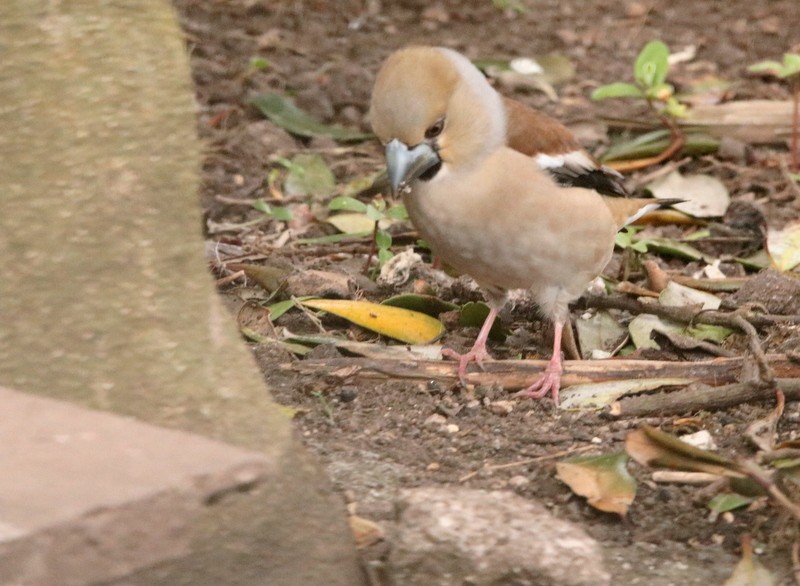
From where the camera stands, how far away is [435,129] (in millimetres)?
3436

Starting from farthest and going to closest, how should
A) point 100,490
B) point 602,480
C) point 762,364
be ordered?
point 762,364 → point 602,480 → point 100,490

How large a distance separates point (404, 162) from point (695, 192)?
2133 mm

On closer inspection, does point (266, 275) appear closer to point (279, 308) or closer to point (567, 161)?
point (279, 308)

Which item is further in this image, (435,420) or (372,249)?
(372,249)

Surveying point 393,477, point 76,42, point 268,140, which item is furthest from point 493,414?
point 268,140

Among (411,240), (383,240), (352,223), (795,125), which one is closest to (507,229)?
(383,240)

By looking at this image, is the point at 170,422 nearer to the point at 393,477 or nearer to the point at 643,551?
the point at 393,477

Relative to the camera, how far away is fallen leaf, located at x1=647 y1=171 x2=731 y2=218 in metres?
4.99

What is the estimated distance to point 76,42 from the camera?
2266mm

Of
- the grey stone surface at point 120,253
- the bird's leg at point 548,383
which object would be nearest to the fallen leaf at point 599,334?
the bird's leg at point 548,383

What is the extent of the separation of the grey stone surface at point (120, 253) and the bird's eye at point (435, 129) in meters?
1.18

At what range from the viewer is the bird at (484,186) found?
3357mm

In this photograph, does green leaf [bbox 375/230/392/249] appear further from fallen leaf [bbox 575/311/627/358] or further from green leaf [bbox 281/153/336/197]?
green leaf [bbox 281/153/336/197]

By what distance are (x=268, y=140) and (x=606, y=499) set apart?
10.5ft
